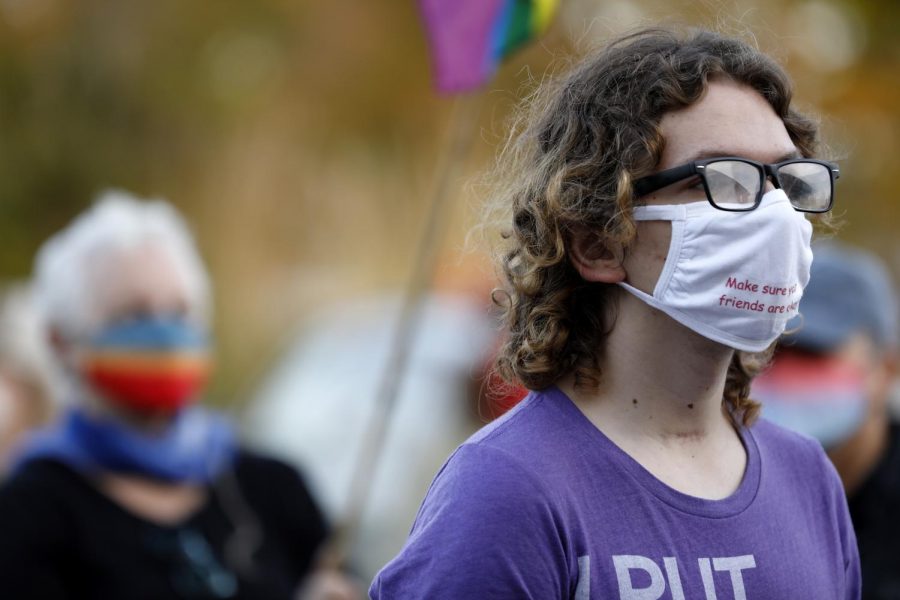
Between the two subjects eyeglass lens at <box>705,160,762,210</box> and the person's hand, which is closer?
eyeglass lens at <box>705,160,762,210</box>

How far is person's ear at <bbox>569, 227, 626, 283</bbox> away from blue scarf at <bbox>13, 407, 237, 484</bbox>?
2.24m

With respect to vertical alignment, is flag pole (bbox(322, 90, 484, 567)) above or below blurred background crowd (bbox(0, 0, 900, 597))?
above

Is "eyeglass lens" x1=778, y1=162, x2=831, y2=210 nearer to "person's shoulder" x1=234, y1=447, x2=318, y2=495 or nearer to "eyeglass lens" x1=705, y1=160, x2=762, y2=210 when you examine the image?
"eyeglass lens" x1=705, y1=160, x2=762, y2=210

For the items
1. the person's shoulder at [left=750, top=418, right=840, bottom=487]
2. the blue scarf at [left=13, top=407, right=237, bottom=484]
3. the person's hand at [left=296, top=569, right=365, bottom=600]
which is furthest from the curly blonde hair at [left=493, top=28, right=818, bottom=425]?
the blue scarf at [left=13, top=407, right=237, bottom=484]

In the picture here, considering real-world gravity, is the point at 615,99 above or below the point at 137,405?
above

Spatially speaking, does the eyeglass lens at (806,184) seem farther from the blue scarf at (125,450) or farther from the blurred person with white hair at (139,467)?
the blue scarf at (125,450)

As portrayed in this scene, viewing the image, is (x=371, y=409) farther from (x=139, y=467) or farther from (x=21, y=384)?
(x=139, y=467)

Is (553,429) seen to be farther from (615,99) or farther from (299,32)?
(299,32)

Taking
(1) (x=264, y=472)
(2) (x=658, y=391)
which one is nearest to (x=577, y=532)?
(2) (x=658, y=391)

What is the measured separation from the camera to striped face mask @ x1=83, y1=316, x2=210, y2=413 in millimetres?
4035

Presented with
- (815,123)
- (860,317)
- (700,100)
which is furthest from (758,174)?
(860,317)

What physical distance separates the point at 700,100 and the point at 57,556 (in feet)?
7.94

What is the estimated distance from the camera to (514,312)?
2.20 meters

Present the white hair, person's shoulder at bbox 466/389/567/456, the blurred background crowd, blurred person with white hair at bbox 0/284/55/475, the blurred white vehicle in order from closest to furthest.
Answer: person's shoulder at bbox 466/389/567/456 → the white hair → blurred person with white hair at bbox 0/284/55/475 → the blurred white vehicle → the blurred background crowd
